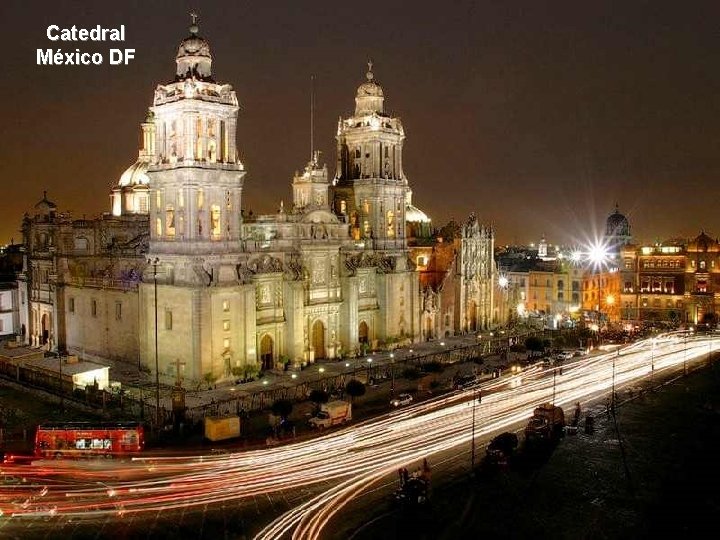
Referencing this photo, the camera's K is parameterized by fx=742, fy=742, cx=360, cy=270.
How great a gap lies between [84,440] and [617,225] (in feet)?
463

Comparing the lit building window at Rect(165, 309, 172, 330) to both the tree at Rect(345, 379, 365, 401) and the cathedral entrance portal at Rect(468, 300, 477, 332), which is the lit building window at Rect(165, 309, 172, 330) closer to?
the tree at Rect(345, 379, 365, 401)

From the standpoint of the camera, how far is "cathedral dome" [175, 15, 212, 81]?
66812 millimetres

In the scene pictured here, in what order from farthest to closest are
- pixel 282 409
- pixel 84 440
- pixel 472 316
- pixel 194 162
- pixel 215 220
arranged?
1. pixel 472 316
2. pixel 215 220
3. pixel 194 162
4. pixel 282 409
5. pixel 84 440

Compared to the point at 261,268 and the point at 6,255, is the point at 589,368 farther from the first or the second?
the point at 6,255

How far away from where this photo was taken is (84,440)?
44.3m

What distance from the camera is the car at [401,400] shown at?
5916 centimetres

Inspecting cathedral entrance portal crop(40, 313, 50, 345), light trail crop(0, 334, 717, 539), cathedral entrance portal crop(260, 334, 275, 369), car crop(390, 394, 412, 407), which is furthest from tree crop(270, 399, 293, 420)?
cathedral entrance portal crop(40, 313, 50, 345)

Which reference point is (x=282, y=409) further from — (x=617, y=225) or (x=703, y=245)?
(x=617, y=225)

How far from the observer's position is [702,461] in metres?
46.3

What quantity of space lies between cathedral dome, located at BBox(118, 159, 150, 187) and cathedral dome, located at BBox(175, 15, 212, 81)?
97.3 feet

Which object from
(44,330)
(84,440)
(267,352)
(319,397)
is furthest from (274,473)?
(44,330)

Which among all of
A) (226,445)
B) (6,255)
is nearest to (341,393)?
(226,445)

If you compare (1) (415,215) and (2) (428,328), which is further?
(1) (415,215)

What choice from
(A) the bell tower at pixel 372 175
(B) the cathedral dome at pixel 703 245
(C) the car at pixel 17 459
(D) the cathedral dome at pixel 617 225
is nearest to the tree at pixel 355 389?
(C) the car at pixel 17 459
